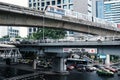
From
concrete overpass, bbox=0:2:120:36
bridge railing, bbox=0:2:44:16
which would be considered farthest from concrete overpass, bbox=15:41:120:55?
bridge railing, bbox=0:2:44:16

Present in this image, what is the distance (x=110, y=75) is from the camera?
76.8 meters

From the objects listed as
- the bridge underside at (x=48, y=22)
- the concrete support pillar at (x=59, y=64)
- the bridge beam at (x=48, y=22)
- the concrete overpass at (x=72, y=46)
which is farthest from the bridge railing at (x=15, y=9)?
the concrete support pillar at (x=59, y=64)

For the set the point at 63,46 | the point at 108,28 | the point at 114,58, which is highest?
the point at 108,28

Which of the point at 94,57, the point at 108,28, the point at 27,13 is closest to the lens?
the point at 27,13

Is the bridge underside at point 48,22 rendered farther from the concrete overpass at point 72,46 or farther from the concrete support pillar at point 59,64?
the concrete support pillar at point 59,64

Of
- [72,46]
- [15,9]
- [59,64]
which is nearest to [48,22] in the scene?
[72,46]

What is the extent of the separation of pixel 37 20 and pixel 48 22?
386 centimetres

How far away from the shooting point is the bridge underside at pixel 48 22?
4784 centimetres

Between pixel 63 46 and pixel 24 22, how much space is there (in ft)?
66.4

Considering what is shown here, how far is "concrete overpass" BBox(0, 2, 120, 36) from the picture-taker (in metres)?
47.0

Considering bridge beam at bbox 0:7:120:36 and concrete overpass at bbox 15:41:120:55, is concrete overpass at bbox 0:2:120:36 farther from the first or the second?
concrete overpass at bbox 15:41:120:55

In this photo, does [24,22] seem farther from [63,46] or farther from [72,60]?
[72,60]

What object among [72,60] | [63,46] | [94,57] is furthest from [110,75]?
[94,57]

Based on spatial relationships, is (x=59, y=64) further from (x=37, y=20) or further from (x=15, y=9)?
(x=15, y=9)
